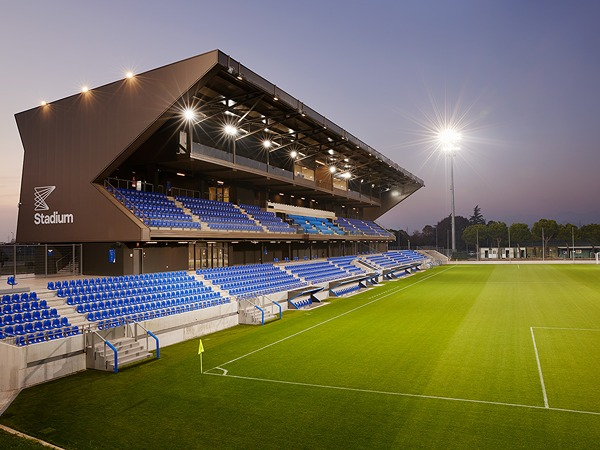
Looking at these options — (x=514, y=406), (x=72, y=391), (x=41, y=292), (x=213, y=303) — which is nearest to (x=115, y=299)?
(x=41, y=292)

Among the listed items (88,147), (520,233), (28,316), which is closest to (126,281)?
(28,316)

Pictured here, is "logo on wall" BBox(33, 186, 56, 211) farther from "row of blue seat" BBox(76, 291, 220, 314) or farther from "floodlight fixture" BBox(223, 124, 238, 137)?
"floodlight fixture" BBox(223, 124, 238, 137)

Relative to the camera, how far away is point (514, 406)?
30.7ft

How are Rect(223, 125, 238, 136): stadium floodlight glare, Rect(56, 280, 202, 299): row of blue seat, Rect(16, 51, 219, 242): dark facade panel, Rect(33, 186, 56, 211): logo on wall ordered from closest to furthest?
1. Rect(56, 280, 202, 299): row of blue seat
2. Rect(16, 51, 219, 242): dark facade panel
3. Rect(33, 186, 56, 211): logo on wall
4. Rect(223, 125, 238, 136): stadium floodlight glare

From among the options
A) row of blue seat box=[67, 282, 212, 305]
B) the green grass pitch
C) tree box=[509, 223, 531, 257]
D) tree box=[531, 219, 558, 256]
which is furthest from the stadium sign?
tree box=[509, 223, 531, 257]

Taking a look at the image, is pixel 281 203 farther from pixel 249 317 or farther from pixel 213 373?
pixel 213 373

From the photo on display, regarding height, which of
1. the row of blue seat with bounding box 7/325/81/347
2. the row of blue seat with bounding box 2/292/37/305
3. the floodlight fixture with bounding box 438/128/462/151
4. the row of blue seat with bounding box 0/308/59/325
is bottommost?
the row of blue seat with bounding box 7/325/81/347

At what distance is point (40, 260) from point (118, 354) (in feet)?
34.9

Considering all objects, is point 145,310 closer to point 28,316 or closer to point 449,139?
point 28,316

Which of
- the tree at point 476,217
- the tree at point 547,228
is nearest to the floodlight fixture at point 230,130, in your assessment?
the tree at point 547,228

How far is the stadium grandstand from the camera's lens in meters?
14.0

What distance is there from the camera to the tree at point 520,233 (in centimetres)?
10129

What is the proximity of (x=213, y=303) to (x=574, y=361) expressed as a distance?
14.6m

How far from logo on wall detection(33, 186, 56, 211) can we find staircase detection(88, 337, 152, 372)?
13.2m
